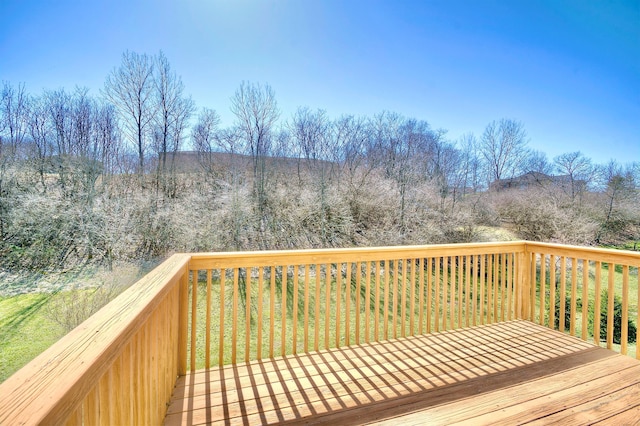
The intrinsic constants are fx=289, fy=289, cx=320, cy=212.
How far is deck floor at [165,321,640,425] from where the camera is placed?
164 cm

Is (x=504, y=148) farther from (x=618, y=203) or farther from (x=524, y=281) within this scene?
(x=524, y=281)

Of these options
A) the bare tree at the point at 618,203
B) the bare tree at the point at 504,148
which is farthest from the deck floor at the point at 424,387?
the bare tree at the point at 618,203

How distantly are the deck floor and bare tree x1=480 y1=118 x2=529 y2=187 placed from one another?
7.78 meters

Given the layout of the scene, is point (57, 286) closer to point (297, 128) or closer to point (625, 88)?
point (297, 128)

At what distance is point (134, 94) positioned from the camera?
6602 millimetres

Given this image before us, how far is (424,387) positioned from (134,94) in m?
7.82

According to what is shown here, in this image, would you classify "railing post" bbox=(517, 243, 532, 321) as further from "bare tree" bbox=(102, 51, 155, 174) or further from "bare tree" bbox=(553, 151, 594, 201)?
"bare tree" bbox=(553, 151, 594, 201)

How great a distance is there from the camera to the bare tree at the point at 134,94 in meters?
6.23

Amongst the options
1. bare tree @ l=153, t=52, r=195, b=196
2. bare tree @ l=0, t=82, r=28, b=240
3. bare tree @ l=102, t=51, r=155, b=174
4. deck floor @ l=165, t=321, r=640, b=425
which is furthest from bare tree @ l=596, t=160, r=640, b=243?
bare tree @ l=0, t=82, r=28, b=240

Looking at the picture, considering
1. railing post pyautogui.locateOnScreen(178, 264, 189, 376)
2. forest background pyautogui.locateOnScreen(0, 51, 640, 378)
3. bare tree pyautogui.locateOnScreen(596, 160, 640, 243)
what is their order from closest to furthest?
railing post pyautogui.locateOnScreen(178, 264, 189, 376)
forest background pyautogui.locateOnScreen(0, 51, 640, 378)
bare tree pyautogui.locateOnScreen(596, 160, 640, 243)

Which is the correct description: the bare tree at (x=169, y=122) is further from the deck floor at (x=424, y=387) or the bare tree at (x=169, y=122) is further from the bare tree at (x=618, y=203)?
the bare tree at (x=618, y=203)

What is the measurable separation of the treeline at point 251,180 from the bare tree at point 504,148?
3cm

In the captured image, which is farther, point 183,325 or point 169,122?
point 169,122

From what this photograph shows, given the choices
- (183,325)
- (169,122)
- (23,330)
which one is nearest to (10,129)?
(169,122)
